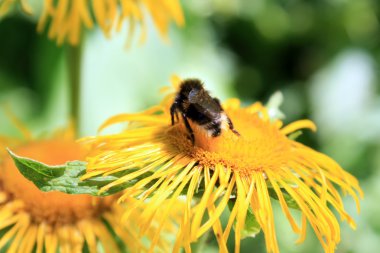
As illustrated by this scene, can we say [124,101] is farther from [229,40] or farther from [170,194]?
[170,194]

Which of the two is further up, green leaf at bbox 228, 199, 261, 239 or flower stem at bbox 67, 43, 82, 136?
flower stem at bbox 67, 43, 82, 136

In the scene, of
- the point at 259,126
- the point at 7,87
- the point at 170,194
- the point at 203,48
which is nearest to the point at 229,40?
the point at 203,48

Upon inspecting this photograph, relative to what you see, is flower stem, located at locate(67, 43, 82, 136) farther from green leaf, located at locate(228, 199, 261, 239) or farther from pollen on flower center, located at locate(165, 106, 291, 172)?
green leaf, located at locate(228, 199, 261, 239)

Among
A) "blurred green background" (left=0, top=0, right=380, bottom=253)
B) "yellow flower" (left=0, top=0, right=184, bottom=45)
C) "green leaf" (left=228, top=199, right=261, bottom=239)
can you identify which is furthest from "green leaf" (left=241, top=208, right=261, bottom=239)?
"blurred green background" (left=0, top=0, right=380, bottom=253)

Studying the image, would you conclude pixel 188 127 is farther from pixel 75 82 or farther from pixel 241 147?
pixel 75 82

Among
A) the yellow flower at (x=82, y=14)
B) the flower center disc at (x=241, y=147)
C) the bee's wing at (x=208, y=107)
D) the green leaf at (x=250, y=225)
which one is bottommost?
the green leaf at (x=250, y=225)

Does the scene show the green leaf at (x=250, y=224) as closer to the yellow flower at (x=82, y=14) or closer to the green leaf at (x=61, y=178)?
the green leaf at (x=61, y=178)

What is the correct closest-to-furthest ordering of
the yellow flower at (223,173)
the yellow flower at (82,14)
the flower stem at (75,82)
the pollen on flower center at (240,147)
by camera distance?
the yellow flower at (223,173) < the pollen on flower center at (240,147) < the yellow flower at (82,14) < the flower stem at (75,82)

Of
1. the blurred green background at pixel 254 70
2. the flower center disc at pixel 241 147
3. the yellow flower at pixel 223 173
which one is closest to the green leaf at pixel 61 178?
the yellow flower at pixel 223 173
